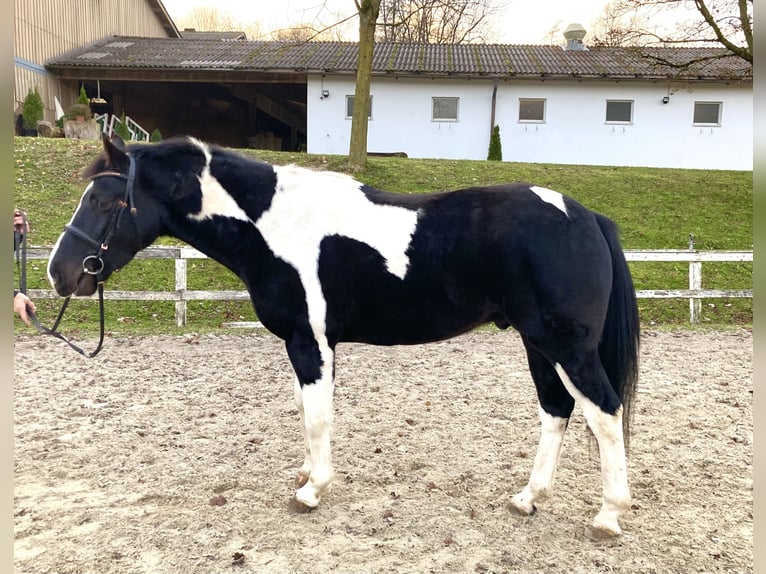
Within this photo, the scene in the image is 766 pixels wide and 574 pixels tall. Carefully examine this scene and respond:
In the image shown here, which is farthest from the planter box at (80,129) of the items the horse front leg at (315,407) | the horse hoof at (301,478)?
the horse front leg at (315,407)

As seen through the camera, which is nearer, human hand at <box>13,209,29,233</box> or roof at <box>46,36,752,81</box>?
human hand at <box>13,209,29,233</box>

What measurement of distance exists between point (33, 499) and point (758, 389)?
3661 mm

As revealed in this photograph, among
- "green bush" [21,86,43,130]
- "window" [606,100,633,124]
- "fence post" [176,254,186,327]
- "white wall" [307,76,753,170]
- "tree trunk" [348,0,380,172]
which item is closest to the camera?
"fence post" [176,254,186,327]

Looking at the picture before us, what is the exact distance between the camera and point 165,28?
1161 inches

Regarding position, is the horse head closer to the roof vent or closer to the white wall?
the white wall

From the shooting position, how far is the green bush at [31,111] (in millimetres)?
15180

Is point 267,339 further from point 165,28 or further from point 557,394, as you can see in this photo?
point 165,28

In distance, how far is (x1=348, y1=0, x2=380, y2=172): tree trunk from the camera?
11.8m

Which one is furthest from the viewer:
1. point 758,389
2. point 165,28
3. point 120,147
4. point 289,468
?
point 165,28

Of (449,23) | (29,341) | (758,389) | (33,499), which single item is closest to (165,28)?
(449,23)

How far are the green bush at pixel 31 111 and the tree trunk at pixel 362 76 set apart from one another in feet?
32.2

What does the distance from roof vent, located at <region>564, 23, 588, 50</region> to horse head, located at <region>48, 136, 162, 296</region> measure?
902 inches

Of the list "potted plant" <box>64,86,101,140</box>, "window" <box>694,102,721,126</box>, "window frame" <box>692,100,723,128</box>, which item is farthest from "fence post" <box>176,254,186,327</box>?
"window" <box>694,102,721,126</box>

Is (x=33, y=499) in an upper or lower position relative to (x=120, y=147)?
lower
